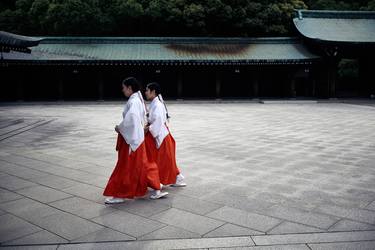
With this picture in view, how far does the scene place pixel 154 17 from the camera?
33.0 m

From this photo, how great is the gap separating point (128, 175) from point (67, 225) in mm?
1057

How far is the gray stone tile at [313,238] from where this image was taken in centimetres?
370

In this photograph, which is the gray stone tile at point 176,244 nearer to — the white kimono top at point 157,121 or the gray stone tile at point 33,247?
the gray stone tile at point 33,247

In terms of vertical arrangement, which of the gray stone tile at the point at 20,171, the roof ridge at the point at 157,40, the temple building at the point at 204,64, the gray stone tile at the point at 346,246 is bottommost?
the gray stone tile at the point at 346,246

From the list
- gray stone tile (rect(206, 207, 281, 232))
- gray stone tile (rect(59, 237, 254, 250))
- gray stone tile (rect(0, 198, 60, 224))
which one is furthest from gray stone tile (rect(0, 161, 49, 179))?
gray stone tile (rect(206, 207, 281, 232))

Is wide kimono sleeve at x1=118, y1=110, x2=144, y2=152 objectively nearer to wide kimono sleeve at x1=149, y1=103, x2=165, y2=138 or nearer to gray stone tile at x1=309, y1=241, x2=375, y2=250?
wide kimono sleeve at x1=149, y1=103, x2=165, y2=138

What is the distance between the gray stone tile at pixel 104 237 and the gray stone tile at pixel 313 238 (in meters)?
1.40

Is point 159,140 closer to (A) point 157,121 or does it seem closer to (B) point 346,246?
(A) point 157,121

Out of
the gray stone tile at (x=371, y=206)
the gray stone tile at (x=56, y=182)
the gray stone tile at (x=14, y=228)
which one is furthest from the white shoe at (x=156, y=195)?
the gray stone tile at (x=371, y=206)

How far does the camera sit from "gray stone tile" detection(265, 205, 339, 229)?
4.17 m

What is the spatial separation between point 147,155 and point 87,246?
6.39 ft

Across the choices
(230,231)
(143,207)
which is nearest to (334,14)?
(143,207)

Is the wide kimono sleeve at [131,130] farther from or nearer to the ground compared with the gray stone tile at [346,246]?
farther from the ground

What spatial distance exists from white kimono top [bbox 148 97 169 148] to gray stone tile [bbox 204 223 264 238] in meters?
1.79
